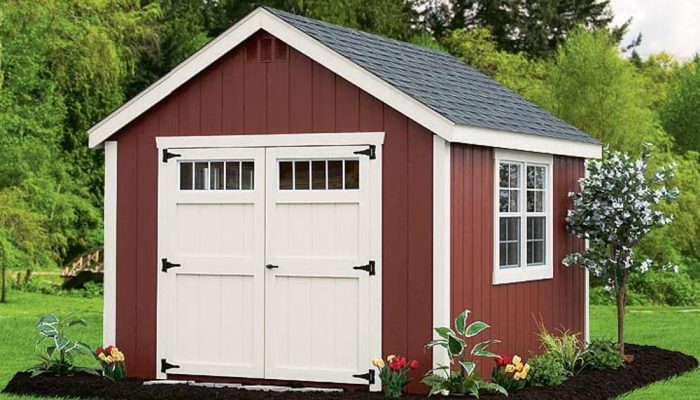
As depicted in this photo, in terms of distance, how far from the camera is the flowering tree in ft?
43.7

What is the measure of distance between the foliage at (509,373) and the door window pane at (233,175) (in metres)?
2.75

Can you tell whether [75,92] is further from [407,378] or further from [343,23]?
[407,378]

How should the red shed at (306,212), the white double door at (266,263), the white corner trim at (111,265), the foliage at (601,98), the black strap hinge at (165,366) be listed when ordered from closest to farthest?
the red shed at (306,212)
the white double door at (266,263)
the black strap hinge at (165,366)
the white corner trim at (111,265)
the foliage at (601,98)

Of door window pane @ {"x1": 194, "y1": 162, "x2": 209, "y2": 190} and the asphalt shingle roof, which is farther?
door window pane @ {"x1": 194, "y1": 162, "x2": 209, "y2": 190}

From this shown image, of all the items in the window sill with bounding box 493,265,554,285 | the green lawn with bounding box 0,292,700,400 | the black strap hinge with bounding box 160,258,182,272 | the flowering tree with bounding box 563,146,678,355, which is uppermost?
the flowering tree with bounding box 563,146,678,355

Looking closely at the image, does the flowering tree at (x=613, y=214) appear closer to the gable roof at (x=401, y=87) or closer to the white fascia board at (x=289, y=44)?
the gable roof at (x=401, y=87)

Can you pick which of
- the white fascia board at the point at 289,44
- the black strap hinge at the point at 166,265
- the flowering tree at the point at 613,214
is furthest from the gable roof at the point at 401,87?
the black strap hinge at the point at 166,265

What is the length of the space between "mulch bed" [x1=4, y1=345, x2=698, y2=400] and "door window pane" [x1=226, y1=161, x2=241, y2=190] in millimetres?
1779

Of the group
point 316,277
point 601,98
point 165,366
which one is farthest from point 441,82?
point 601,98

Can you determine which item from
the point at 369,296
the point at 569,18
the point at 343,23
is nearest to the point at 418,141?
the point at 369,296

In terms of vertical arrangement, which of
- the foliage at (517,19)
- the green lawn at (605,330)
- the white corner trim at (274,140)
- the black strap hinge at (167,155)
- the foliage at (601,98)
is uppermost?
the foliage at (517,19)

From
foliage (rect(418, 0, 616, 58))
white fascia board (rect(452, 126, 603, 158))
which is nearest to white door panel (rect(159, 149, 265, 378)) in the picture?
white fascia board (rect(452, 126, 603, 158))

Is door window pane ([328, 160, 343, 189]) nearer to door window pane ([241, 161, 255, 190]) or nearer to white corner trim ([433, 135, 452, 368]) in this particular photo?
door window pane ([241, 161, 255, 190])

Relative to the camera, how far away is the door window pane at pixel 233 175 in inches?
474
